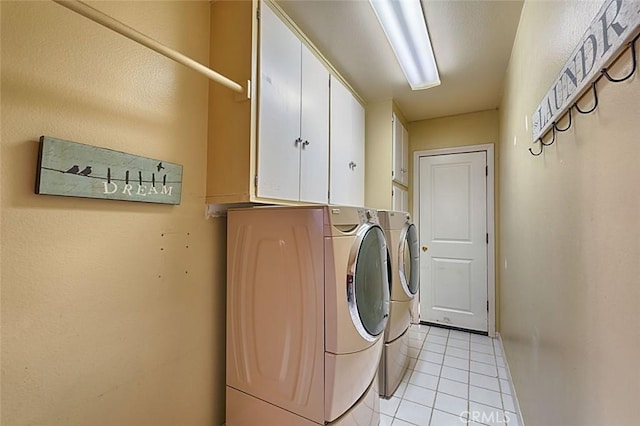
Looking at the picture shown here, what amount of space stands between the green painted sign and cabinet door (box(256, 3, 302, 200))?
46cm

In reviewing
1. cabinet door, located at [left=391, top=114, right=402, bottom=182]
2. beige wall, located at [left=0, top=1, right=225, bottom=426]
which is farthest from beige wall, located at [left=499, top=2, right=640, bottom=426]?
beige wall, located at [left=0, top=1, right=225, bottom=426]

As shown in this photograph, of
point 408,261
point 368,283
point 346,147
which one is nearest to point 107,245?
point 368,283

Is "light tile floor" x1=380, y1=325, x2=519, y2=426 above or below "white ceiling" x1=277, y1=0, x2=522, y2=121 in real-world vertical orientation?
below

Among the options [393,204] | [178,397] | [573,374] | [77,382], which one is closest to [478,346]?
[393,204]

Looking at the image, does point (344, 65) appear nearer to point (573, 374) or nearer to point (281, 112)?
point (281, 112)

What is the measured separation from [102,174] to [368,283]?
129cm

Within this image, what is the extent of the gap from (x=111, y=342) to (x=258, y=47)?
1526 mm

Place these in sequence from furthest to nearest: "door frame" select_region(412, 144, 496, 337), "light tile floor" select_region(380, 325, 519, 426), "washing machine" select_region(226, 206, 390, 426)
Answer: "door frame" select_region(412, 144, 496, 337), "light tile floor" select_region(380, 325, 519, 426), "washing machine" select_region(226, 206, 390, 426)

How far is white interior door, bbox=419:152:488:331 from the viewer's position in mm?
3281

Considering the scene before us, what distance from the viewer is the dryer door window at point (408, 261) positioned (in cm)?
224

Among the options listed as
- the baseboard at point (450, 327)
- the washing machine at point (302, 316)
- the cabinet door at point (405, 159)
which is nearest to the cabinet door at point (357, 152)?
the cabinet door at point (405, 159)

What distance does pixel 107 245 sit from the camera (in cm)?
116

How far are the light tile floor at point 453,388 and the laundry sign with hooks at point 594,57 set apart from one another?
1766 millimetres

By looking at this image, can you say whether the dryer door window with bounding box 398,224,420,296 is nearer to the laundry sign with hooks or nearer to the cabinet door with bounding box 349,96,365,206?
the cabinet door with bounding box 349,96,365,206
